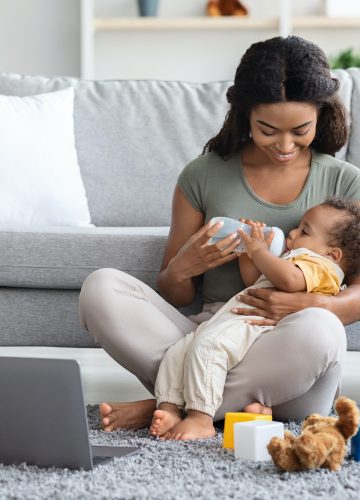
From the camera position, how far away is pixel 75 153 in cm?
274

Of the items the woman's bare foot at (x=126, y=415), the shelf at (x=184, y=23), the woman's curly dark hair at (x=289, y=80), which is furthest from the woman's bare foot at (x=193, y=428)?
the shelf at (x=184, y=23)

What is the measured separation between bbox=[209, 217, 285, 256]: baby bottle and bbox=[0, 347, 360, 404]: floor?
18.6 inches

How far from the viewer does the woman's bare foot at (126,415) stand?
1.66 m

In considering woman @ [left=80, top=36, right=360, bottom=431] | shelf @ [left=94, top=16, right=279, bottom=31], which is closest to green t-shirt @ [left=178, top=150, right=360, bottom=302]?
woman @ [left=80, top=36, right=360, bottom=431]

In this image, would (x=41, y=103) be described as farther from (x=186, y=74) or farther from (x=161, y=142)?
(x=186, y=74)

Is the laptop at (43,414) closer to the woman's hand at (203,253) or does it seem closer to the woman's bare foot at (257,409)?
the woman's bare foot at (257,409)

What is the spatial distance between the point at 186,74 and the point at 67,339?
2.57 m

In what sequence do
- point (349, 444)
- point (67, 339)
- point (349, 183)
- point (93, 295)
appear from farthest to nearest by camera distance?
1. point (67, 339)
2. point (349, 183)
3. point (93, 295)
4. point (349, 444)

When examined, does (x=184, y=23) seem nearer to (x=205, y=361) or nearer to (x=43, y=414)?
(x=205, y=361)

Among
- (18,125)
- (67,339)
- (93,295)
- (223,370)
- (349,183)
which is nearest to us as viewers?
(223,370)

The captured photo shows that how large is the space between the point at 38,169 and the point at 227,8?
7.02 feet

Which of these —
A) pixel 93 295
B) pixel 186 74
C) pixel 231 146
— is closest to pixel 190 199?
pixel 231 146

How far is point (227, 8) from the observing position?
14.6 ft

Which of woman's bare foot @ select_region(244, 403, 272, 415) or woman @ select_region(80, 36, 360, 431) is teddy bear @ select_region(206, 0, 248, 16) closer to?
woman @ select_region(80, 36, 360, 431)
